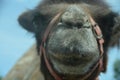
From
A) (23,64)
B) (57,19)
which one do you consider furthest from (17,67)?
(57,19)

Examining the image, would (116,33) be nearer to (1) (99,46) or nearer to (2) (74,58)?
(1) (99,46)

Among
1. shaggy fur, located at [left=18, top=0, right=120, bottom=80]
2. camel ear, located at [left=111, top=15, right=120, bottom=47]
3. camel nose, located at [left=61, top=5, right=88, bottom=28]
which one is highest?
camel nose, located at [left=61, top=5, right=88, bottom=28]

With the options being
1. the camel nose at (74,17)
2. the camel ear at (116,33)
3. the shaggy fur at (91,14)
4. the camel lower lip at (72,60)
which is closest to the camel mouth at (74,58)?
the camel lower lip at (72,60)

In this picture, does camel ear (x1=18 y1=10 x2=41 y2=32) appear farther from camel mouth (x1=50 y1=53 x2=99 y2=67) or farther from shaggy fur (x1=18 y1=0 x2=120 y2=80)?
camel mouth (x1=50 y1=53 x2=99 y2=67)

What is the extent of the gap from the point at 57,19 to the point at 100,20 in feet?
1.94

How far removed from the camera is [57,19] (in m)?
5.28

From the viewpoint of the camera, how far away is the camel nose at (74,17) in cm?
479

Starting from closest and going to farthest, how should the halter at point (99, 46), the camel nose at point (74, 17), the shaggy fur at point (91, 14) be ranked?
the camel nose at point (74, 17), the halter at point (99, 46), the shaggy fur at point (91, 14)

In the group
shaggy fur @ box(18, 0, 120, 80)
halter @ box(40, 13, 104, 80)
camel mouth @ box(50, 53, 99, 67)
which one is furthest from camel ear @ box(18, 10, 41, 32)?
camel mouth @ box(50, 53, 99, 67)

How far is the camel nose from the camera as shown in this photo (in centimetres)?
479

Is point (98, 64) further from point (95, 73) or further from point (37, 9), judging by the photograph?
point (37, 9)

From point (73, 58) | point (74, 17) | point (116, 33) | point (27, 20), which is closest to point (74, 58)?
point (73, 58)

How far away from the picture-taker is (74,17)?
4859 mm

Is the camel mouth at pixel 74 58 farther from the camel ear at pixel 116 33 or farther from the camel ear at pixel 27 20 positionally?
the camel ear at pixel 27 20
